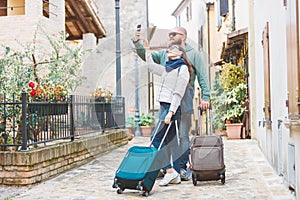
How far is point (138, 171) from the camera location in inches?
173

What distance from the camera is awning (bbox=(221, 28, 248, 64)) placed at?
10211mm

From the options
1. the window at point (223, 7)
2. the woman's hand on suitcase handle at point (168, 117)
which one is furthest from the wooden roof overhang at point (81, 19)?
the woman's hand on suitcase handle at point (168, 117)

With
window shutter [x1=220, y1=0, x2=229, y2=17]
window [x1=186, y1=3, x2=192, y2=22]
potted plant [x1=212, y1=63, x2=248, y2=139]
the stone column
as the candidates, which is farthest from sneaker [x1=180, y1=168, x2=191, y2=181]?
window [x1=186, y1=3, x2=192, y2=22]

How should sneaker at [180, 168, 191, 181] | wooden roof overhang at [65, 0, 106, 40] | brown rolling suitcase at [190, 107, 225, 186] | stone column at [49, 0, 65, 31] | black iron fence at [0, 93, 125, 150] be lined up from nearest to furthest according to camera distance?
brown rolling suitcase at [190, 107, 225, 186]
sneaker at [180, 168, 191, 181]
black iron fence at [0, 93, 125, 150]
stone column at [49, 0, 65, 31]
wooden roof overhang at [65, 0, 106, 40]

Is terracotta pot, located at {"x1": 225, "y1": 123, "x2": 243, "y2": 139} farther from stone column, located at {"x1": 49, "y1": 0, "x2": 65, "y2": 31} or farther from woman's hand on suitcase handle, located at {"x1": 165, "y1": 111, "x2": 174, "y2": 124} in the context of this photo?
woman's hand on suitcase handle, located at {"x1": 165, "y1": 111, "x2": 174, "y2": 124}

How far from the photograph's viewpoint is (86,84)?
1395cm

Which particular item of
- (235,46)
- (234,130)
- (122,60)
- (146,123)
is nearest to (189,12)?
(122,60)

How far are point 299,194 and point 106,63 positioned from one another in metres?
12.9

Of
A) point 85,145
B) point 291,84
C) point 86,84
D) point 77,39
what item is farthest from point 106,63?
point 291,84

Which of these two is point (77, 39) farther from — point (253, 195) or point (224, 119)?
point (253, 195)

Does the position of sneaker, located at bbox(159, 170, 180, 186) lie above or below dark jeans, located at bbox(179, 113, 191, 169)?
below

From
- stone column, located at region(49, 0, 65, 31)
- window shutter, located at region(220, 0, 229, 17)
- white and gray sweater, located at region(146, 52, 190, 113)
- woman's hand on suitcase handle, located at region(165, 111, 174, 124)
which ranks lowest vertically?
woman's hand on suitcase handle, located at region(165, 111, 174, 124)

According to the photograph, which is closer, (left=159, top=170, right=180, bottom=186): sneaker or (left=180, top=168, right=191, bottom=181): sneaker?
(left=159, top=170, right=180, bottom=186): sneaker

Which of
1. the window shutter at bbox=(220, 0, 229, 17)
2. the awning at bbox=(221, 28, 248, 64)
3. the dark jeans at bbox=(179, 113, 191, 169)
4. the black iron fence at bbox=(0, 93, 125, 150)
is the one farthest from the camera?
the window shutter at bbox=(220, 0, 229, 17)
